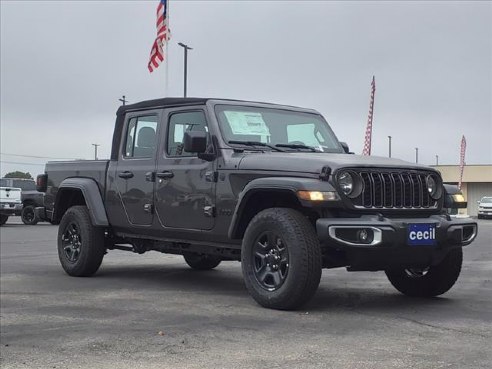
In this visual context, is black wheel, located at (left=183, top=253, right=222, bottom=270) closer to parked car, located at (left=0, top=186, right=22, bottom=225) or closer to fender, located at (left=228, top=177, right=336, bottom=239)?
fender, located at (left=228, top=177, right=336, bottom=239)

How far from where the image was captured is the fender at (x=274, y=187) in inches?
215

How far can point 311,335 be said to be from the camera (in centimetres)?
475

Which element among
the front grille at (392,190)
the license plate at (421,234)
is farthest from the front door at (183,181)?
the license plate at (421,234)

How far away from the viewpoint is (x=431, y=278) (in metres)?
6.52

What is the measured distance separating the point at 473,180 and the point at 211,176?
54.6 m

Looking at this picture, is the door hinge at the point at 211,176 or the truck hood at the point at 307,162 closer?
the truck hood at the point at 307,162

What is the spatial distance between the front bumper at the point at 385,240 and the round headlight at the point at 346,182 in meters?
0.25

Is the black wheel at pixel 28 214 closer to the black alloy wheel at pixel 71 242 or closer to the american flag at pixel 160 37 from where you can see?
the american flag at pixel 160 37

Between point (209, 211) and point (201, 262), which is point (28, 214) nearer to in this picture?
point (201, 262)

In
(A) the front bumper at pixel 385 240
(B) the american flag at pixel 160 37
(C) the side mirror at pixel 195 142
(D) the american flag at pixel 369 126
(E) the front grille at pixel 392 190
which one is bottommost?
(A) the front bumper at pixel 385 240

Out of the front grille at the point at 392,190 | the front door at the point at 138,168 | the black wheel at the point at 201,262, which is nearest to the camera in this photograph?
the front grille at the point at 392,190

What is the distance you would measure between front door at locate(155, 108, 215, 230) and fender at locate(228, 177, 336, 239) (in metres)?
0.41

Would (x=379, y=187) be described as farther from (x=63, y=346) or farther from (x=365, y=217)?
(x=63, y=346)

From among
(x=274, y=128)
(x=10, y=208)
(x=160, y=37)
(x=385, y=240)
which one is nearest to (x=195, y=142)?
(x=274, y=128)
